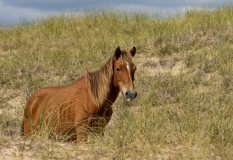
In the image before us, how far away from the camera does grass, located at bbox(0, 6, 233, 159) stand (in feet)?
15.7

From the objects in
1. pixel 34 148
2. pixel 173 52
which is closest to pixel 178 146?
pixel 34 148

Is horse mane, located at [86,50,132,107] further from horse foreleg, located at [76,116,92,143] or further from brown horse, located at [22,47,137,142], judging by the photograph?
horse foreleg, located at [76,116,92,143]

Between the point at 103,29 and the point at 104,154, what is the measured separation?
366 inches

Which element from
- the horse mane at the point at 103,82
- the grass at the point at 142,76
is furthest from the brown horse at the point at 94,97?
the grass at the point at 142,76

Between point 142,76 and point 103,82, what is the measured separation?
11.7ft

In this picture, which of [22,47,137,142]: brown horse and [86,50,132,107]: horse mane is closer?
[22,47,137,142]: brown horse

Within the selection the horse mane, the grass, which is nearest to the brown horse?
the horse mane

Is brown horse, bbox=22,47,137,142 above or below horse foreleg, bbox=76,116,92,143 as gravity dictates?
above

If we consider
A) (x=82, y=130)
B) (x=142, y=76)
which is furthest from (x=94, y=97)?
(x=142, y=76)

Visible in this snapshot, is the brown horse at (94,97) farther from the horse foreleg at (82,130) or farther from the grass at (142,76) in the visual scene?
the grass at (142,76)

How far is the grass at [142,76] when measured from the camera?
480 centimetres

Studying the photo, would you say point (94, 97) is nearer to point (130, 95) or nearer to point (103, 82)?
point (103, 82)

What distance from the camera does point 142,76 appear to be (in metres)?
9.72

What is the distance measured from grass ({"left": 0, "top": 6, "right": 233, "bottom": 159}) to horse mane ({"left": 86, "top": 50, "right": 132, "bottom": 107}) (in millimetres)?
376
